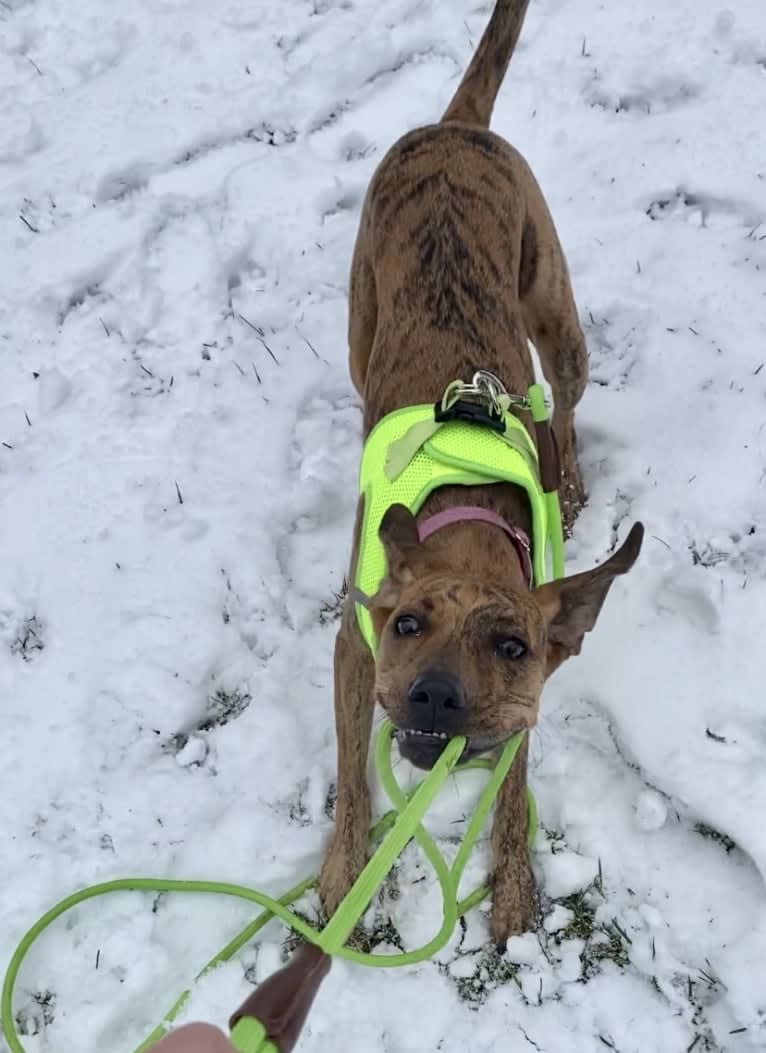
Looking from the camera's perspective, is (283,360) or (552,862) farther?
(283,360)

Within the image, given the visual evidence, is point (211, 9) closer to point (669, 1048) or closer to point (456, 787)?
point (456, 787)

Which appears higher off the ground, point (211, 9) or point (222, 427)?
point (211, 9)

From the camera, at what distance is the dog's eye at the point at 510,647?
96.5 inches

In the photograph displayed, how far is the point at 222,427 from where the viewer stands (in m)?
4.53

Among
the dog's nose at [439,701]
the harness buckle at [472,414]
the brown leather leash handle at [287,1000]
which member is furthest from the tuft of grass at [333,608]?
the brown leather leash handle at [287,1000]

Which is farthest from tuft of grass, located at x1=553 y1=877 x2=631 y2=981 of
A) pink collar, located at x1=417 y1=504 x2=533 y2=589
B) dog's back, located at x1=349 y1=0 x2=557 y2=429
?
dog's back, located at x1=349 y1=0 x2=557 y2=429

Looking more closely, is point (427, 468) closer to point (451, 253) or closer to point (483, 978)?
point (451, 253)

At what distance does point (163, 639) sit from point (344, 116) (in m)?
3.23

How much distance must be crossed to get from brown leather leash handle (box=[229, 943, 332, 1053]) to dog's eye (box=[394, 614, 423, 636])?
0.98 m

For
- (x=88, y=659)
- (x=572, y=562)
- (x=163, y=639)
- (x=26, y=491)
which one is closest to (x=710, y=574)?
(x=572, y=562)

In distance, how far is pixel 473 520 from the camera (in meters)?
2.95

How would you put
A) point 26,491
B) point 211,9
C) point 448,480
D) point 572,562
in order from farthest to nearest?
point 211,9 → point 26,491 → point 572,562 → point 448,480

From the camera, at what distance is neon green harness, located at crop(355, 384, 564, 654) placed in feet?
9.77

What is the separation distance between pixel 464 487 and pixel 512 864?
1262 mm
